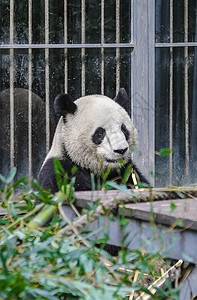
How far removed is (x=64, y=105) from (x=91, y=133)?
0.28m

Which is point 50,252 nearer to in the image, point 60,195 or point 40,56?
point 60,195

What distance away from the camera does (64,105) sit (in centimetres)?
377

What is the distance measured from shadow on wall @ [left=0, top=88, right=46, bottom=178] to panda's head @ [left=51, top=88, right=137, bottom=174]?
2.83 feet

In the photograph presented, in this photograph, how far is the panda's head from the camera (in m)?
3.67

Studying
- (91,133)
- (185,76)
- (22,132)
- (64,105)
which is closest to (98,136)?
(91,133)

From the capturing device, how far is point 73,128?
12.4 feet

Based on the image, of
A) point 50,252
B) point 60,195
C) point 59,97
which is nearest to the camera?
point 50,252

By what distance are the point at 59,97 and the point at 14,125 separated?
1.08 metres

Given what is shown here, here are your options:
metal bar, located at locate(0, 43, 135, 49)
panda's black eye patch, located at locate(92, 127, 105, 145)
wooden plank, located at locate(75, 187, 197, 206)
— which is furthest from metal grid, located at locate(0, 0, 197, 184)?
wooden plank, located at locate(75, 187, 197, 206)

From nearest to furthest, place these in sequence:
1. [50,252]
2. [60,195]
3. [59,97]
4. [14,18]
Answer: [50,252] < [60,195] < [59,97] < [14,18]

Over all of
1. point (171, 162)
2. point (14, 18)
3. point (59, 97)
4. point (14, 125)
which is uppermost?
point (14, 18)

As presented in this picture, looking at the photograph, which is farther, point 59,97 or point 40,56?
point 40,56

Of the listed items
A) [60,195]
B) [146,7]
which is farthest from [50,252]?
[146,7]

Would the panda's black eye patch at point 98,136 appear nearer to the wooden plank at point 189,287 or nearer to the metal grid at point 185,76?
the metal grid at point 185,76
